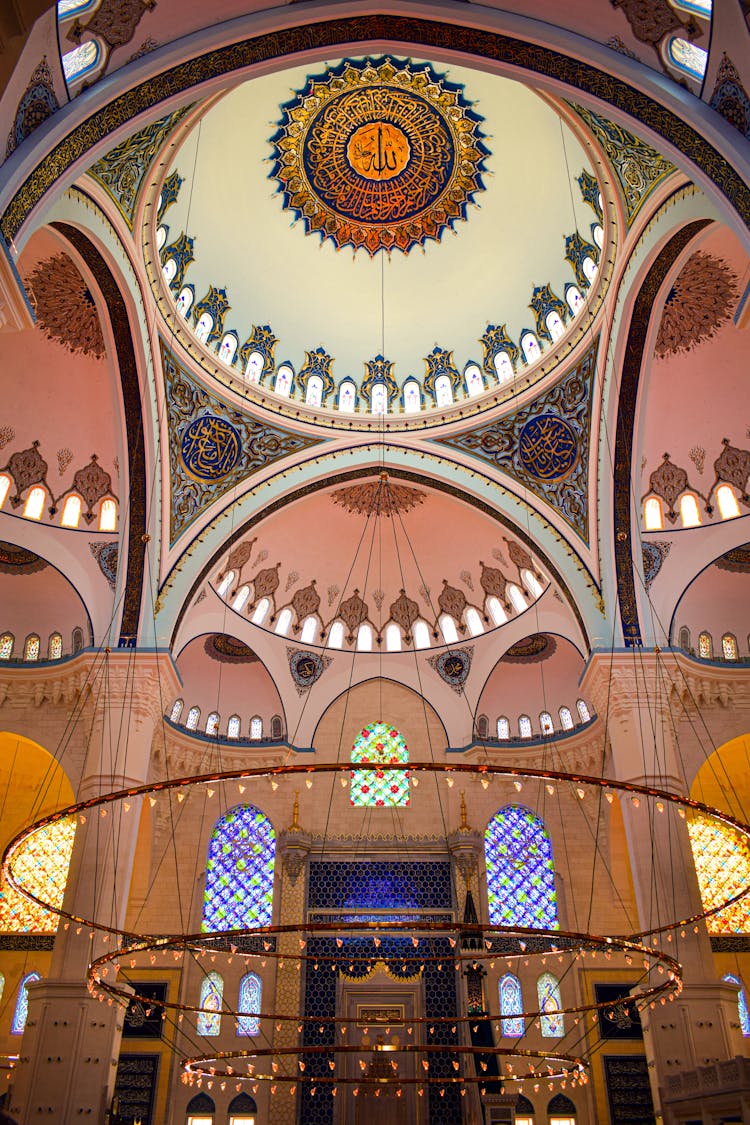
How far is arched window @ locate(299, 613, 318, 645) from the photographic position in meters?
17.7

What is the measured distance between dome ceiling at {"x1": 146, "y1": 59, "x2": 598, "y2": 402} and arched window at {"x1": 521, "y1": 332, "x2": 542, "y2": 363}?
15cm

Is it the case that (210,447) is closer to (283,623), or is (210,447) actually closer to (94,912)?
(283,623)

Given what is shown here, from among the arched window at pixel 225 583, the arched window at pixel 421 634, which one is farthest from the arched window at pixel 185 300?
the arched window at pixel 421 634

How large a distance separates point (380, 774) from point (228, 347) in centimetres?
878

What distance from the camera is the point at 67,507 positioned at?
14.1 m

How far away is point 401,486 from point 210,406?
4.01 m

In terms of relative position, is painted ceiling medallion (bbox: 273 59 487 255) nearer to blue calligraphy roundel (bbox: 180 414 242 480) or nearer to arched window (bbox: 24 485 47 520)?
blue calligraphy roundel (bbox: 180 414 242 480)

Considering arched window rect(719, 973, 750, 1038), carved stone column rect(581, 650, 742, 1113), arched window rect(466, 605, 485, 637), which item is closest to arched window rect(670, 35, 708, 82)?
carved stone column rect(581, 650, 742, 1113)

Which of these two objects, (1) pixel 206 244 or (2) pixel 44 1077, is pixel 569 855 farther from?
(1) pixel 206 244

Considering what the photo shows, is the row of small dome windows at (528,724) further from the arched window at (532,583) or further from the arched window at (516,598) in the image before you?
the arched window at (532,583)

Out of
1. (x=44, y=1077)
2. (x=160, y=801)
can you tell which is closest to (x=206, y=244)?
(x=160, y=801)

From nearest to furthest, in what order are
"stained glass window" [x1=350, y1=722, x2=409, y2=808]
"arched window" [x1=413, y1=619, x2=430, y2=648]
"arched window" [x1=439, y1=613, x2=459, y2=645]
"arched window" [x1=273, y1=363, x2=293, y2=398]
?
"arched window" [x1=273, y1=363, x2=293, y2=398]
"stained glass window" [x1=350, y1=722, x2=409, y2=808]
"arched window" [x1=439, y1=613, x2=459, y2=645]
"arched window" [x1=413, y1=619, x2=430, y2=648]

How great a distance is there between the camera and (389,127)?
14016 mm

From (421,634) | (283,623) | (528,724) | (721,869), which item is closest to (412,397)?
(421,634)
